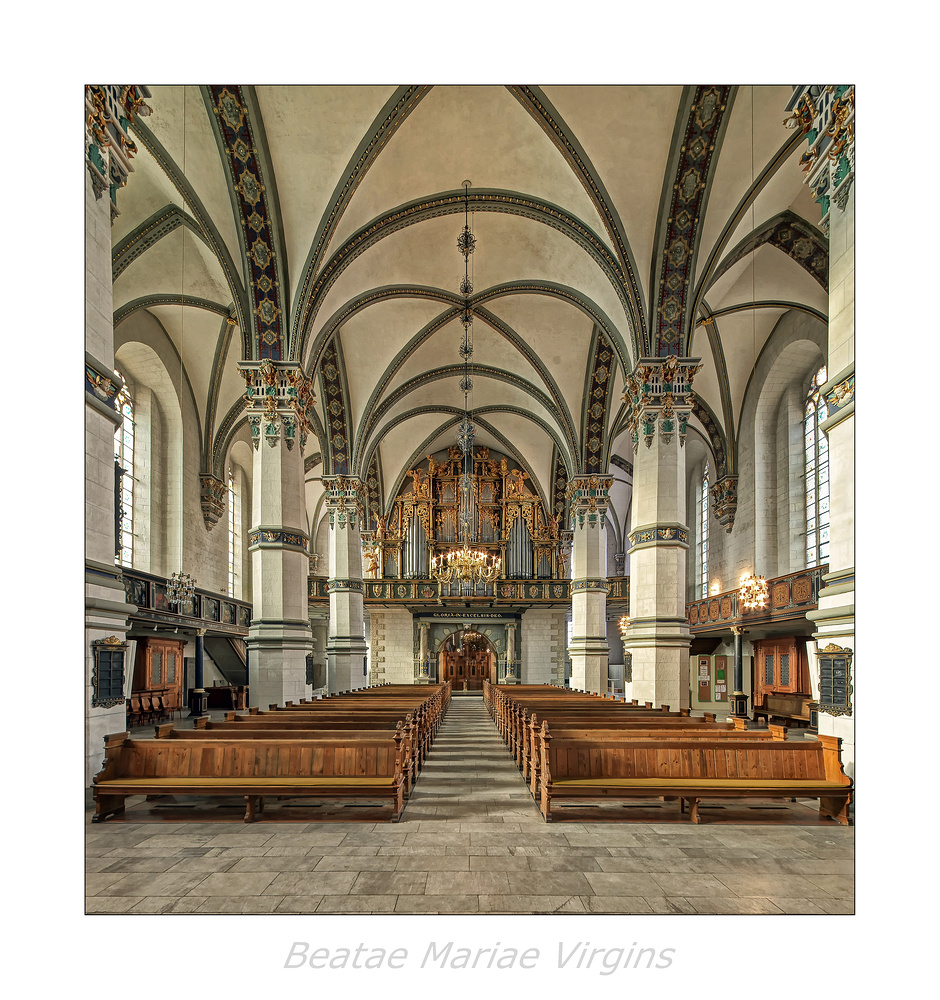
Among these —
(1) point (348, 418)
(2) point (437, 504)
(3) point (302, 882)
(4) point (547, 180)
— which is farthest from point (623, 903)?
(2) point (437, 504)

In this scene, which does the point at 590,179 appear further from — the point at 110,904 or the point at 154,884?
the point at 110,904

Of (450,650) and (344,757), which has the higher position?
(344,757)

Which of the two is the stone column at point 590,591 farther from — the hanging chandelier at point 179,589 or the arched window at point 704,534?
the hanging chandelier at point 179,589

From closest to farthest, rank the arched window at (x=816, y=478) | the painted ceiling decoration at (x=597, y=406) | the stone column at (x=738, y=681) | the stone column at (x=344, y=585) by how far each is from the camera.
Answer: the arched window at (x=816, y=478) < the painted ceiling decoration at (x=597, y=406) < the stone column at (x=738, y=681) < the stone column at (x=344, y=585)

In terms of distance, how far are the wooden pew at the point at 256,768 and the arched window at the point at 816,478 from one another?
48.1 feet

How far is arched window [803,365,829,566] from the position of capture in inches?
743

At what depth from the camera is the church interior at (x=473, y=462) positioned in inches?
247

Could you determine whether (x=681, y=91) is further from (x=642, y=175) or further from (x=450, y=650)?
(x=450, y=650)

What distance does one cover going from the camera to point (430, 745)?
1455 cm

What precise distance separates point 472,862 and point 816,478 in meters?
16.1

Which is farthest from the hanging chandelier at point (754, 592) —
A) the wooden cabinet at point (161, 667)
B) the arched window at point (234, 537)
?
the arched window at point (234, 537)

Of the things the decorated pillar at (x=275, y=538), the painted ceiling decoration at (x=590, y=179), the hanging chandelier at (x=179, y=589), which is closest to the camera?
the painted ceiling decoration at (x=590, y=179)

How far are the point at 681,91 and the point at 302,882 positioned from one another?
12.0 m

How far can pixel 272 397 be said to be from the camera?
1441cm
